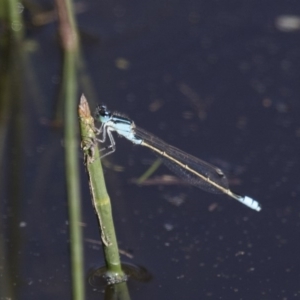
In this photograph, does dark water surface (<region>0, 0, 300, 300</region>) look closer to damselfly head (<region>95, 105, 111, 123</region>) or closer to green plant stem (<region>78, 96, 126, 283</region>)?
green plant stem (<region>78, 96, 126, 283</region>)

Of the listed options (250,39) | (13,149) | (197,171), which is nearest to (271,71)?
(250,39)

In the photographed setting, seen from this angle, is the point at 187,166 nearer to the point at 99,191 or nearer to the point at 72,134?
the point at 72,134

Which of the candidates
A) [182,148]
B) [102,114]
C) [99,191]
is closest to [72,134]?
[102,114]

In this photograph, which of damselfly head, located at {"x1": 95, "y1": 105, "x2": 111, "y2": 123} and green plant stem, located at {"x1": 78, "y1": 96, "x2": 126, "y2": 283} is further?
damselfly head, located at {"x1": 95, "y1": 105, "x2": 111, "y2": 123}

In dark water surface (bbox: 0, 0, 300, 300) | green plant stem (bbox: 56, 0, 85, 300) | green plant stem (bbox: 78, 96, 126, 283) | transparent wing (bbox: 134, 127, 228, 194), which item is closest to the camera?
green plant stem (bbox: 78, 96, 126, 283)

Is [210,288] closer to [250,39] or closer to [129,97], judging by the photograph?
[129,97]

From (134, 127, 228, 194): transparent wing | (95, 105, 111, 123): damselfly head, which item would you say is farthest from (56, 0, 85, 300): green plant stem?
(134, 127, 228, 194): transparent wing
